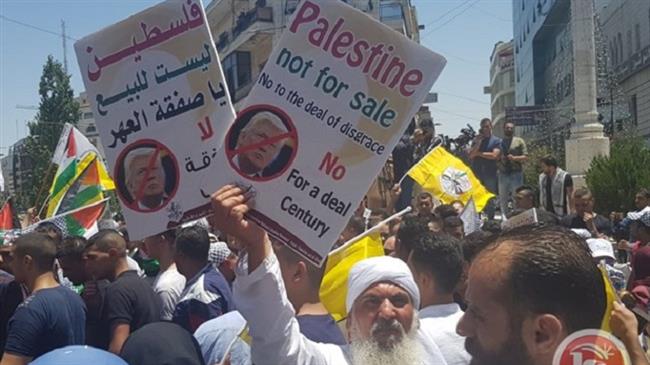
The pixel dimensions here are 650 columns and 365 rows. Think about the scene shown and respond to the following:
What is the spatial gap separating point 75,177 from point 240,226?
599 cm

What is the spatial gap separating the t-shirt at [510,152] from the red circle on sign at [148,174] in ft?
29.2

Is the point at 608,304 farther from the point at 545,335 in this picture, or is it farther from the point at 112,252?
the point at 112,252

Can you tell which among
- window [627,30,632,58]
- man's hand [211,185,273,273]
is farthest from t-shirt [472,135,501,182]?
window [627,30,632,58]

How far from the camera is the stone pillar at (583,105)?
15.5 m

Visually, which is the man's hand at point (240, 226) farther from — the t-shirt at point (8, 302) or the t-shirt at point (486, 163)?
the t-shirt at point (486, 163)

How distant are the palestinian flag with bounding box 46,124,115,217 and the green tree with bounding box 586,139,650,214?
869cm

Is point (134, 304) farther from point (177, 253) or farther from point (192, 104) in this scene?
point (192, 104)

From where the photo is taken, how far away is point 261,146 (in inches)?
113

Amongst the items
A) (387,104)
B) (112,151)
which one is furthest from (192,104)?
(387,104)

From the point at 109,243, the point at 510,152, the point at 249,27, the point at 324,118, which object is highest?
the point at 249,27

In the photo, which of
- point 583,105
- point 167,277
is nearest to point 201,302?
point 167,277

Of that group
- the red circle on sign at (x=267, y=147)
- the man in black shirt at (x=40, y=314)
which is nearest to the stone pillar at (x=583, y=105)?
the man in black shirt at (x=40, y=314)

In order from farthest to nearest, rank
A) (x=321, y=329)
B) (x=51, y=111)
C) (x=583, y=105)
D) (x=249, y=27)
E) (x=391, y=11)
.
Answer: (x=51, y=111), (x=391, y=11), (x=249, y=27), (x=583, y=105), (x=321, y=329)

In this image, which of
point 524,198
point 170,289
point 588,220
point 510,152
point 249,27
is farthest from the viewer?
point 249,27
